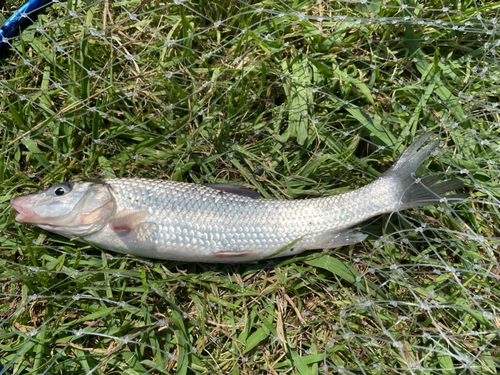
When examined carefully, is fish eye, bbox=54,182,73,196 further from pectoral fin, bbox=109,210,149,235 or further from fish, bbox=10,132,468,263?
pectoral fin, bbox=109,210,149,235

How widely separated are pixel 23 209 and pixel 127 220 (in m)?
0.82

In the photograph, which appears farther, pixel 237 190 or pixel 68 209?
pixel 237 190

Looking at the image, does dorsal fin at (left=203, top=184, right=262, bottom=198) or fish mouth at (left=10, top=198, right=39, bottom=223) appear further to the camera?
dorsal fin at (left=203, top=184, right=262, bottom=198)

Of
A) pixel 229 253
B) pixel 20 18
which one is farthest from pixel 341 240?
pixel 20 18

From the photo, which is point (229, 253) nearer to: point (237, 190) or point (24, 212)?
point (237, 190)

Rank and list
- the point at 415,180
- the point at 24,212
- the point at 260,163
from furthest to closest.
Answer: the point at 260,163, the point at 415,180, the point at 24,212

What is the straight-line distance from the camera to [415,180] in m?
2.64

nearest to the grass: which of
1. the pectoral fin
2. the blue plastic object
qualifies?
the blue plastic object

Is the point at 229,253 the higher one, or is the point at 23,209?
the point at 23,209

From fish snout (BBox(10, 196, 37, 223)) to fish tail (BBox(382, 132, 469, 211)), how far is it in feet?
9.48

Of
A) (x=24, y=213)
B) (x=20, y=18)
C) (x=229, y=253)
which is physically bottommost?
(x=229, y=253)

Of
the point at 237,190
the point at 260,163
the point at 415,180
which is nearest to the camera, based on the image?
the point at 415,180

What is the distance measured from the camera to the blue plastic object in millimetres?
2936

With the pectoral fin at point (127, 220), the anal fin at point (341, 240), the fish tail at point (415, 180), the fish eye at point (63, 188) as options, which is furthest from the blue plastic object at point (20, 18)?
the fish tail at point (415, 180)
